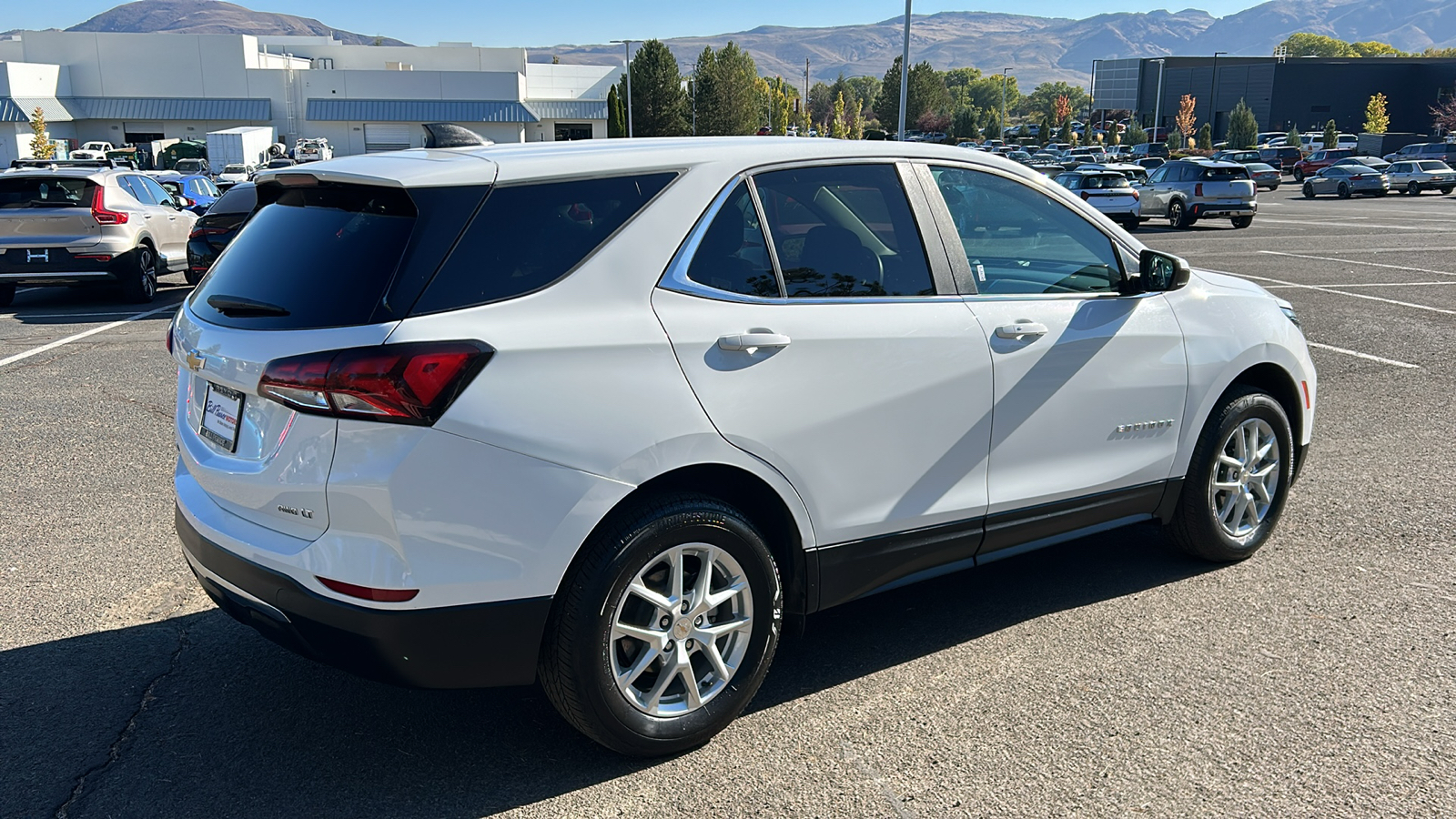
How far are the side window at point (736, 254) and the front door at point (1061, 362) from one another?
0.85m

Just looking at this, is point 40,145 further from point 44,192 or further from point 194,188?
point 44,192

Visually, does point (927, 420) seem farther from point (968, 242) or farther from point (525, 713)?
point (525, 713)

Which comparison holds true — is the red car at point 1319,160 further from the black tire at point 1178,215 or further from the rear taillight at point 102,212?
the rear taillight at point 102,212

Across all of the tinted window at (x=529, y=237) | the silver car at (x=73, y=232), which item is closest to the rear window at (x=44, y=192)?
the silver car at (x=73, y=232)

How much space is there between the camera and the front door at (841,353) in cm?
329

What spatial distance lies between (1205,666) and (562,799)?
7.45 feet

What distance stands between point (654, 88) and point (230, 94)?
26724 millimetres

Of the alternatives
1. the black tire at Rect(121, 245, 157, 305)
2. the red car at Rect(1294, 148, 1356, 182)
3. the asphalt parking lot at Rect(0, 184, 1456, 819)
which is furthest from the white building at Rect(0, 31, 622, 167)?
the asphalt parking lot at Rect(0, 184, 1456, 819)

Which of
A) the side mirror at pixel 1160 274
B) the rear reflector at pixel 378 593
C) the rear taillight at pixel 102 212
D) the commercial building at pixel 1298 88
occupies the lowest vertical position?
the rear reflector at pixel 378 593

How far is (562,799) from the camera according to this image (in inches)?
124

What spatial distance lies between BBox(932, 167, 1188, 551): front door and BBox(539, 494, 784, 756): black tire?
3.75ft

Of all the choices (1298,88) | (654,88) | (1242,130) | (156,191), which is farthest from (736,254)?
(1298,88)

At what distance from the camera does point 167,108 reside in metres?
69.4

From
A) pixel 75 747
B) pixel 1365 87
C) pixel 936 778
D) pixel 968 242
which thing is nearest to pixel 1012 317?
pixel 968 242
